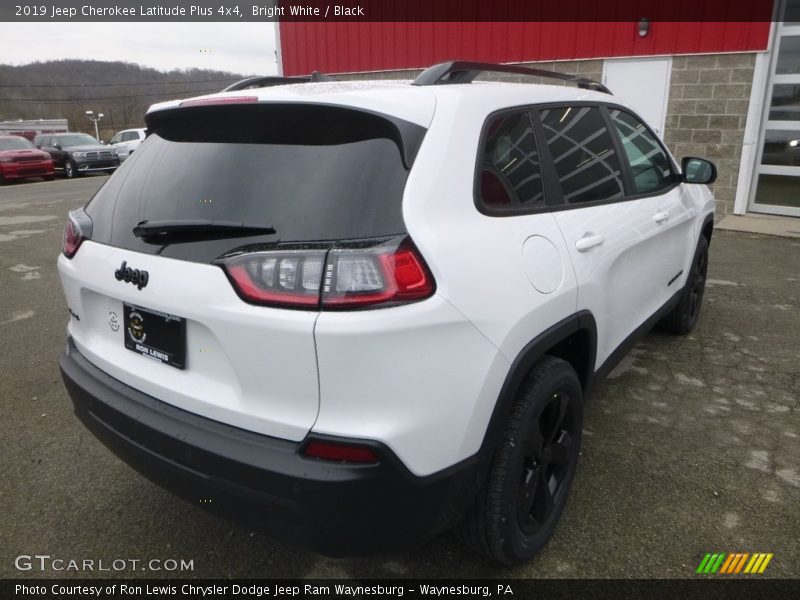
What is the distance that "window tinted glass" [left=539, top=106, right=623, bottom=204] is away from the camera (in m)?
2.34

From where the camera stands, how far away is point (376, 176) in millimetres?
1625

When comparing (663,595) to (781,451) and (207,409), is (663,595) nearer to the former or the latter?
(781,451)

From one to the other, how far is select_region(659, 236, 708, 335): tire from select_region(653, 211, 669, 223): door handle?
0.90 metres

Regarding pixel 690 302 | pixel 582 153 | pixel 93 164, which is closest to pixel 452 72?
pixel 582 153

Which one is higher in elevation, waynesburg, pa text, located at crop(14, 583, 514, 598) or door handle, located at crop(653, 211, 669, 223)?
door handle, located at crop(653, 211, 669, 223)

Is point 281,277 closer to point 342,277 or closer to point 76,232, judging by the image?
point 342,277

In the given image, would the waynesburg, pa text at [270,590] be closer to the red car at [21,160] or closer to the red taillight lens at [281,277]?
the red taillight lens at [281,277]

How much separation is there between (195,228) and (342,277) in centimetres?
52

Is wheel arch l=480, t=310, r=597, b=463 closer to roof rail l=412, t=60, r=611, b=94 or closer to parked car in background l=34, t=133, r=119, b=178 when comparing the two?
roof rail l=412, t=60, r=611, b=94

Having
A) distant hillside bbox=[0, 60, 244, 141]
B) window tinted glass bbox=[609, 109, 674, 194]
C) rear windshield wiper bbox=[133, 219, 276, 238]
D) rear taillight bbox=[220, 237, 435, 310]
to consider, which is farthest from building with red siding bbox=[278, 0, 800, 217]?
distant hillside bbox=[0, 60, 244, 141]

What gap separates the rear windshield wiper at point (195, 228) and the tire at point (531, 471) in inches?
38.7

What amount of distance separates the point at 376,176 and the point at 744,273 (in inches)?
220

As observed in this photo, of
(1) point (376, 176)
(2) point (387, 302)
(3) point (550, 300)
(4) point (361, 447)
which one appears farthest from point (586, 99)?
(4) point (361, 447)

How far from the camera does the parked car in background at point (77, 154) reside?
20.0m
